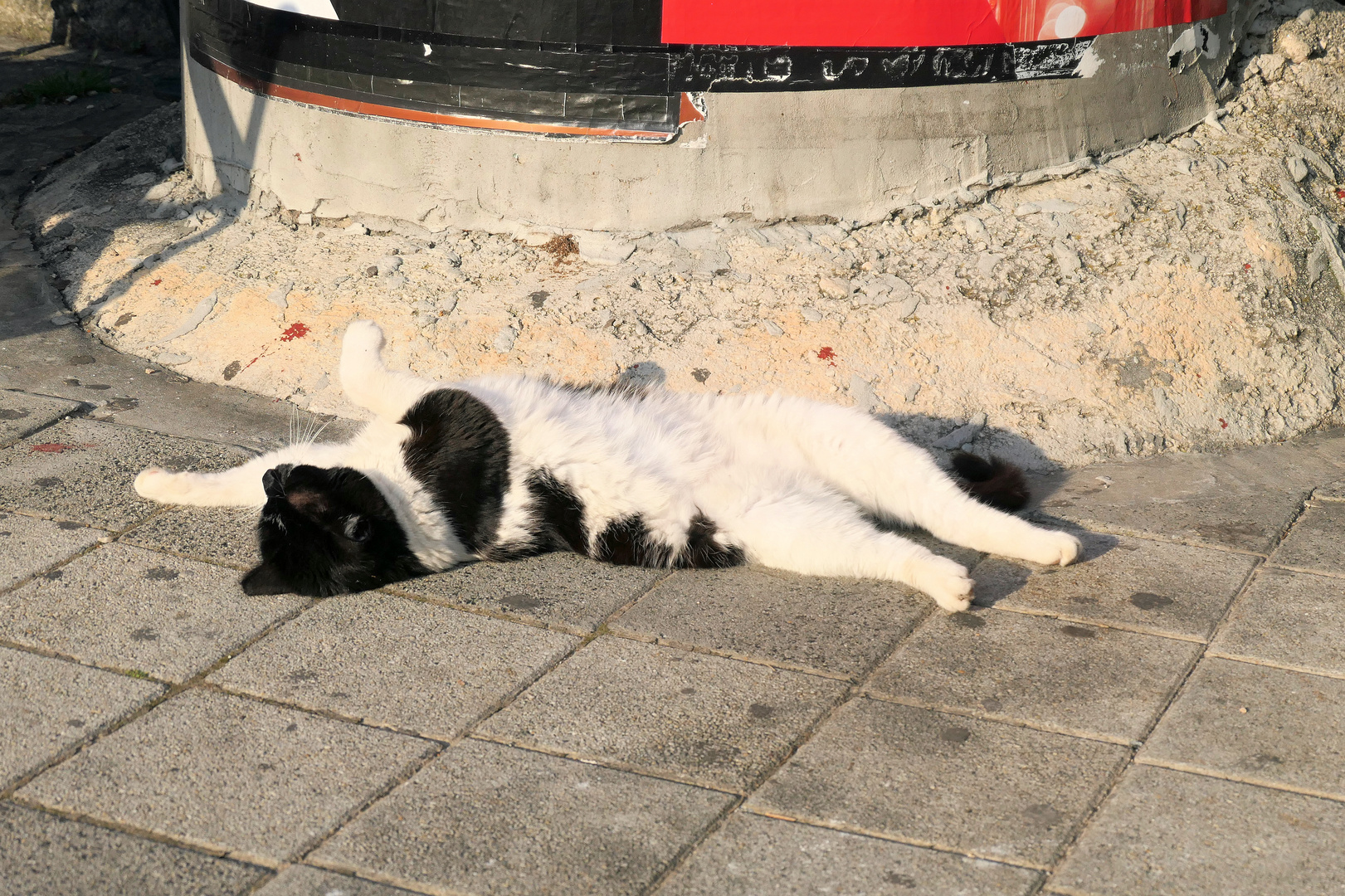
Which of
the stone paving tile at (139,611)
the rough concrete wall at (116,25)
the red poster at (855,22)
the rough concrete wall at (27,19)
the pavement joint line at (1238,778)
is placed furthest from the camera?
the rough concrete wall at (27,19)

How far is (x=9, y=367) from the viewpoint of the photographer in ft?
16.4

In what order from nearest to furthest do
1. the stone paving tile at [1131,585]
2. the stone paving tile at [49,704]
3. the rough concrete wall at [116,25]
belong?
the stone paving tile at [49,704]
the stone paving tile at [1131,585]
the rough concrete wall at [116,25]

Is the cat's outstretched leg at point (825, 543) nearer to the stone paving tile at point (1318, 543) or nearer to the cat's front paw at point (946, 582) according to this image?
the cat's front paw at point (946, 582)

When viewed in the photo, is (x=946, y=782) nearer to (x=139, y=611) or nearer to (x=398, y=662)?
(x=398, y=662)

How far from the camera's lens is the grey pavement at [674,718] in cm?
231

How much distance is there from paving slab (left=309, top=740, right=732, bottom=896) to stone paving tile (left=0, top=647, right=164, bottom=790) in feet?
2.54

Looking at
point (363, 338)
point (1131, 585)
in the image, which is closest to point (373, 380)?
point (363, 338)

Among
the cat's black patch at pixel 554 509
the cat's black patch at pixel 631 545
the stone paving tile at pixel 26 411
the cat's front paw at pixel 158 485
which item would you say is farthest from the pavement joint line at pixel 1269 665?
the stone paving tile at pixel 26 411

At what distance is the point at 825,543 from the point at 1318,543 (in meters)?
1.57

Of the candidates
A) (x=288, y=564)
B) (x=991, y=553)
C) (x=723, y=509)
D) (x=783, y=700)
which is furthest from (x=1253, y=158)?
(x=288, y=564)

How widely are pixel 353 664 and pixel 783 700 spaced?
113 cm

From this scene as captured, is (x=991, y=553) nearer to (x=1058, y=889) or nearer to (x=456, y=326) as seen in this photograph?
(x=1058, y=889)

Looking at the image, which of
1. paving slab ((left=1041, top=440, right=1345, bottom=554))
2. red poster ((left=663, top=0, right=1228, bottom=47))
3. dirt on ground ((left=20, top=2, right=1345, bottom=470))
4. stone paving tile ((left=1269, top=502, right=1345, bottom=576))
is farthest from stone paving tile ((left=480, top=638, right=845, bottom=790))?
red poster ((left=663, top=0, right=1228, bottom=47))

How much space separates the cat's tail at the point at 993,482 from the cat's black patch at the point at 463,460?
152 centimetres
